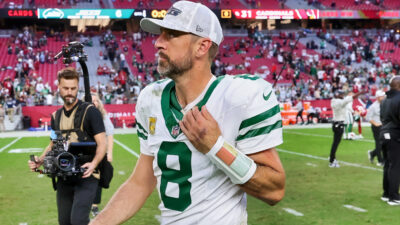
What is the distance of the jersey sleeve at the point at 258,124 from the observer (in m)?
2.11

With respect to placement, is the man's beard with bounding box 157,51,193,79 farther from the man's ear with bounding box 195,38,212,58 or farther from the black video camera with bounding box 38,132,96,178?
the black video camera with bounding box 38,132,96,178

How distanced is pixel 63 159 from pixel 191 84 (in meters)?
2.45

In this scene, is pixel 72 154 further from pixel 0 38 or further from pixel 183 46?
pixel 0 38

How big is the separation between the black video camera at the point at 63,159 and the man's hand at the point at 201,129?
8.46 ft

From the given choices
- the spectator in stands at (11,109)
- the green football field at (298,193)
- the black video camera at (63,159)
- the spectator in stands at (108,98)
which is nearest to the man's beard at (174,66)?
the black video camera at (63,159)

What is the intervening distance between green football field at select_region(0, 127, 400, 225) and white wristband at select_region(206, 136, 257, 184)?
15.8 feet

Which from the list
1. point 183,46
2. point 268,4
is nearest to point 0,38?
point 268,4

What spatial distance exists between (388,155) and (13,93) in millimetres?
23636

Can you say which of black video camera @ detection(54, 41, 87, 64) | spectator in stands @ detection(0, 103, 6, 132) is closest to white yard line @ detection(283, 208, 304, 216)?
black video camera @ detection(54, 41, 87, 64)

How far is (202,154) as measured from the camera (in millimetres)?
2191

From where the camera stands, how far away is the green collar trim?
227cm

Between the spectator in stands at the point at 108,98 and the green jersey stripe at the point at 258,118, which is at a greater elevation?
the green jersey stripe at the point at 258,118

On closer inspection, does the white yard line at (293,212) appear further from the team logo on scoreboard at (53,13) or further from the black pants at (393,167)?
the team logo on scoreboard at (53,13)

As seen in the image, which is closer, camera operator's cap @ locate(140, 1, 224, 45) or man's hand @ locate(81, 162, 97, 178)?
camera operator's cap @ locate(140, 1, 224, 45)
